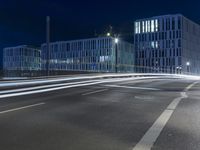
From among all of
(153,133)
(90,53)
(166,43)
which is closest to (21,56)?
(90,53)

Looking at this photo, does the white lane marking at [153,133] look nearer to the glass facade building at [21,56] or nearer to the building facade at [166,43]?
the building facade at [166,43]

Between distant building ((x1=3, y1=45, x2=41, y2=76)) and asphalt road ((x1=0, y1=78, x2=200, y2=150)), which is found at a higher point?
distant building ((x1=3, y1=45, x2=41, y2=76))

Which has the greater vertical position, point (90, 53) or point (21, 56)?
point (90, 53)

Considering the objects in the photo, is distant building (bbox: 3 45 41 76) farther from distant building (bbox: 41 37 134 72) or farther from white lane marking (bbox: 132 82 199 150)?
white lane marking (bbox: 132 82 199 150)

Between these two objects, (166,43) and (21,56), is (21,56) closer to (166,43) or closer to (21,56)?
(21,56)

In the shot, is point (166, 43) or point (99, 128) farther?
point (166, 43)

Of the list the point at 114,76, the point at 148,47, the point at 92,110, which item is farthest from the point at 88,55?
the point at 92,110

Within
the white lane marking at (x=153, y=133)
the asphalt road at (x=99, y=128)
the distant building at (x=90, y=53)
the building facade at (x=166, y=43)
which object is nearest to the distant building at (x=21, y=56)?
the distant building at (x=90, y=53)

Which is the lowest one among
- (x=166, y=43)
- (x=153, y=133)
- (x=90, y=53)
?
(x=153, y=133)

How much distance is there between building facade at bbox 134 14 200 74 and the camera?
121750 millimetres

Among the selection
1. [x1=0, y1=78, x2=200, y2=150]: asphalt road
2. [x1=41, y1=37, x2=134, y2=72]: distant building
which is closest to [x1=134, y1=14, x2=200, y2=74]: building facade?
[x1=41, y1=37, x2=134, y2=72]: distant building

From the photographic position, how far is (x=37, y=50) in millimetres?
146750

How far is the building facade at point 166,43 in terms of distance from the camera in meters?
122

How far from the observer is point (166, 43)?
12462cm
